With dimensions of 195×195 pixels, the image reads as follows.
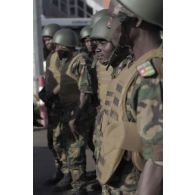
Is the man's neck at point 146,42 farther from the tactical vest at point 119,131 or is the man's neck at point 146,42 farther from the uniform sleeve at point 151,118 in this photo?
the uniform sleeve at point 151,118

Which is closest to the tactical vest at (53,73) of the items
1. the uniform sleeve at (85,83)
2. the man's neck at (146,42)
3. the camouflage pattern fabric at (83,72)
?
the camouflage pattern fabric at (83,72)

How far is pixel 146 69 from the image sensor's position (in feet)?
6.16

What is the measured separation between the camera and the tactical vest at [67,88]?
5.59 meters

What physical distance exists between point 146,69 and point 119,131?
0.88 feet

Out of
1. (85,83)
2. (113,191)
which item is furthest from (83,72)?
(113,191)

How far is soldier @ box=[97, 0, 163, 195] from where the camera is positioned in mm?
1817

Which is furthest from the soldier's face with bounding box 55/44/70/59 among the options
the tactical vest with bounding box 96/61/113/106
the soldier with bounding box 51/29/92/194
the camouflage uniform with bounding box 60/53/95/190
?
the tactical vest with bounding box 96/61/113/106

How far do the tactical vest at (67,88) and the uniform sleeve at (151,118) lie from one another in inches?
147

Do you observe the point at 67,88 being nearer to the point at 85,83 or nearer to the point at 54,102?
the point at 54,102
